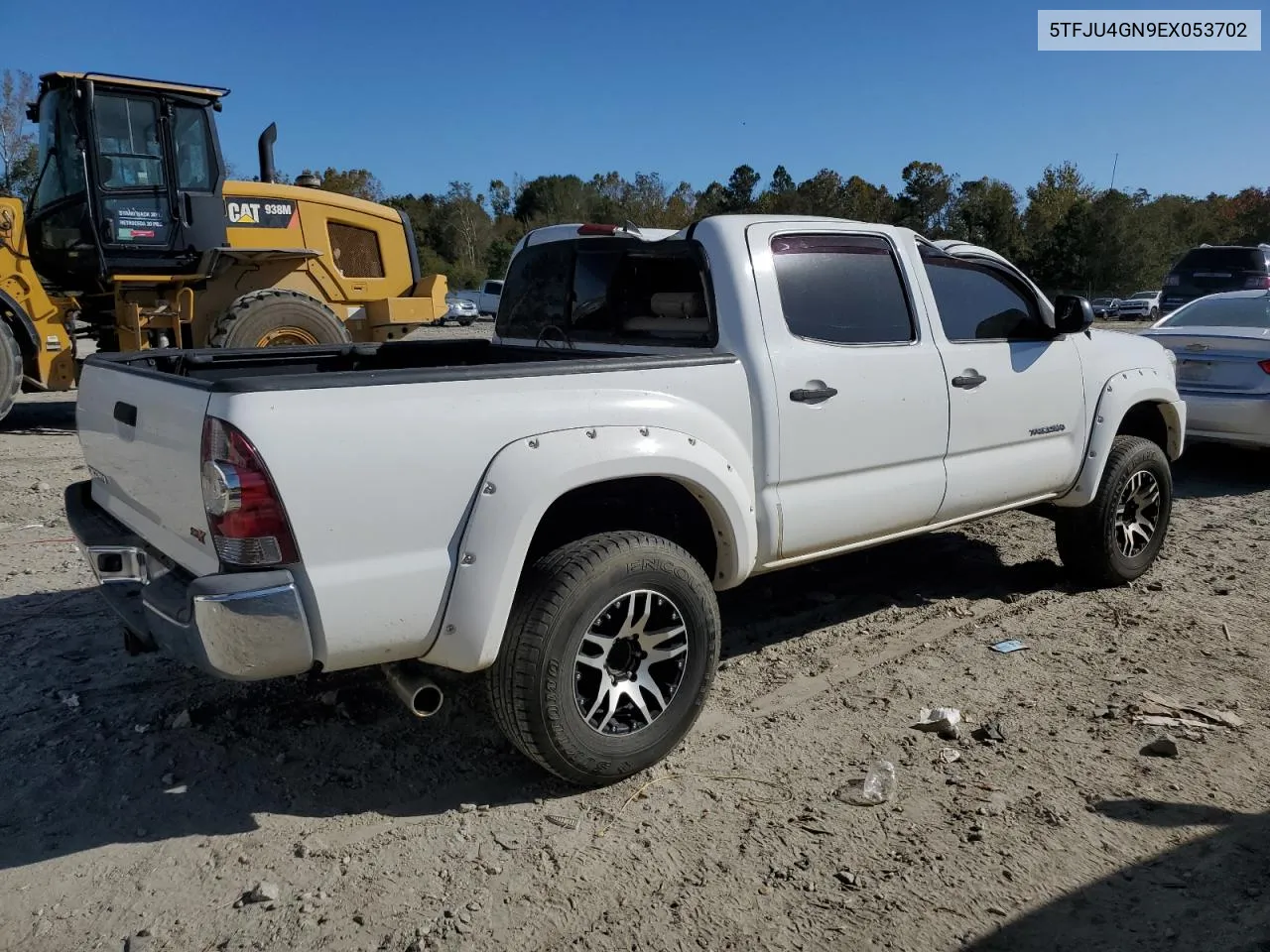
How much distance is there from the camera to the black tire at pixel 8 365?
29.8 ft

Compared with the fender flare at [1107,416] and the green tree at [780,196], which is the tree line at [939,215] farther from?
the fender flare at [1107,416]

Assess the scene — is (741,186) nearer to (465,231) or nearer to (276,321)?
(465,231)

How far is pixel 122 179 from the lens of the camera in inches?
372

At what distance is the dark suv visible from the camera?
59.8 ft

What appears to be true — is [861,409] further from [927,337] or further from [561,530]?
[561,530]

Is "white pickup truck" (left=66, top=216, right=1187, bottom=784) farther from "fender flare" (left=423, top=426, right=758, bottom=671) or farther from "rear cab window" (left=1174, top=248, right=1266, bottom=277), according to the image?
"rear cab window" (left=1174, top=248, right=1266, bottom=277)

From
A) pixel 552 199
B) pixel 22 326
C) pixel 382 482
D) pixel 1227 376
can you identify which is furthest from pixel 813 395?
pixel 552 199

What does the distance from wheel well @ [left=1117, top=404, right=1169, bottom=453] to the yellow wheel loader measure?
300 inches

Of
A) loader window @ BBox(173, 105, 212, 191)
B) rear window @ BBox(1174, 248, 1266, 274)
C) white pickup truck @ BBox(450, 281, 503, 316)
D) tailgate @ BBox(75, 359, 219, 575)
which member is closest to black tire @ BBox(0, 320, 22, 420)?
loader window @ BBox(173, 105, 212, 191)

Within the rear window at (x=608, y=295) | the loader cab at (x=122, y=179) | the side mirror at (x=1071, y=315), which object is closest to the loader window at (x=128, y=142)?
the loader cab at (x=122, y=179)

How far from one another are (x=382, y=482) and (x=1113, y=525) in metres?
4.20

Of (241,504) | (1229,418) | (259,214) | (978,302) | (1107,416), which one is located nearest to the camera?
(241,504)

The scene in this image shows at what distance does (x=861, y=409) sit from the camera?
4.17 meters

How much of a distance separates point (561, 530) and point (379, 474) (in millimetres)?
989
